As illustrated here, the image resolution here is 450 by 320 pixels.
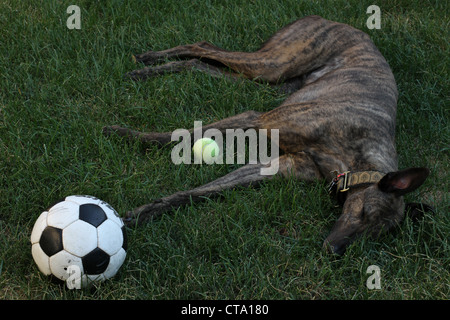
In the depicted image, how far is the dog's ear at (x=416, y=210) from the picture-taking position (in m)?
3.86

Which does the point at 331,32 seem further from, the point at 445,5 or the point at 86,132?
the point at 86,132

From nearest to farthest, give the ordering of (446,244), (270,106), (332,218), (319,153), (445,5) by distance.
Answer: (446,244) < (332,218) < (319,153) < (270,106) < (445,5)

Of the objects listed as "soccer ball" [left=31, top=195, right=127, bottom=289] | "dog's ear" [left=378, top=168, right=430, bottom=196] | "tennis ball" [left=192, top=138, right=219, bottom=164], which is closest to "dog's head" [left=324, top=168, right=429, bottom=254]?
"dog's ear" [left=378, top=168, right=430, bottom=196]

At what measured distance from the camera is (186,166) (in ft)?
14.0

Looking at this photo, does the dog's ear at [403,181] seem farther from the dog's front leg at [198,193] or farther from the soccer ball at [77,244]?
the soccer ball at [77,244]

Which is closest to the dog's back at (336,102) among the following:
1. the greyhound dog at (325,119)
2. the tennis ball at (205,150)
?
the greyhound dog at (325,119)

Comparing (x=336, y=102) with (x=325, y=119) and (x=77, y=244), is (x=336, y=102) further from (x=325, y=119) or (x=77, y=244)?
(x=77, y=244)

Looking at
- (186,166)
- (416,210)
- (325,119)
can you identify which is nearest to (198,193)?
(186,166)

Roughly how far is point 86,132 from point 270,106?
5.47 feet

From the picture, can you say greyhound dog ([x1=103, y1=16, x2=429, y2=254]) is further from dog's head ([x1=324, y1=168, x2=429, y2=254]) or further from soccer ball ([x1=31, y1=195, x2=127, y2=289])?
soccer ball ([x1=31, y1=195, x2=127, y2=289])

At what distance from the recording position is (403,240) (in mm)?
3713

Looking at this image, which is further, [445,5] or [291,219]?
[445,5]

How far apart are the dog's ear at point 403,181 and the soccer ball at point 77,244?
5.80ft

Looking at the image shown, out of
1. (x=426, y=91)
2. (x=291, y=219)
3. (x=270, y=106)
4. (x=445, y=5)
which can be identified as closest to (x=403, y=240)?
(x=291, y=219)
